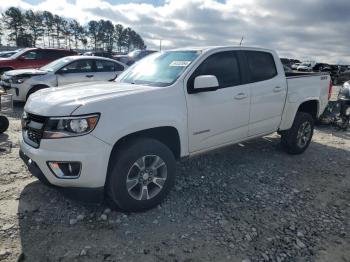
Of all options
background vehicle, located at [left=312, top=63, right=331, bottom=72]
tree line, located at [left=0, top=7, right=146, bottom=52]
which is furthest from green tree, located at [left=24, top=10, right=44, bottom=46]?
background vehicle, located at [left=312, top=63, right=331, bottom=72]

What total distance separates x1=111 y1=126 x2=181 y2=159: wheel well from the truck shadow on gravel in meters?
0.65

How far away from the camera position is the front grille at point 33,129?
316 cm

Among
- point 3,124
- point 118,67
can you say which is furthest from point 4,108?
point 118,67

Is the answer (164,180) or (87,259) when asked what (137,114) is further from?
(87,259)

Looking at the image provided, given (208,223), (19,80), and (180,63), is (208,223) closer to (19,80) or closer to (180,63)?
(180,63)

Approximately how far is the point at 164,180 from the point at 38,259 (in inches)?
58.1

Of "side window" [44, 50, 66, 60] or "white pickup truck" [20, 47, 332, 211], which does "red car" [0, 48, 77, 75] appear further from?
"white pickup truck" [20, 47, 332, 211]

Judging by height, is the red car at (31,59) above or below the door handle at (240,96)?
above

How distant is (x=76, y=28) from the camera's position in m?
85.1

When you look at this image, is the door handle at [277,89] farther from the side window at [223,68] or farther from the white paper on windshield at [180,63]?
the white paper on windshield at [180,63]

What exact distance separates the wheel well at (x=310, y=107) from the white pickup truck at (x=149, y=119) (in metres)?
0.98

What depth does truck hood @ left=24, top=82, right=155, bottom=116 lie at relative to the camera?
10.0 feet

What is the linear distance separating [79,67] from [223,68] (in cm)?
693

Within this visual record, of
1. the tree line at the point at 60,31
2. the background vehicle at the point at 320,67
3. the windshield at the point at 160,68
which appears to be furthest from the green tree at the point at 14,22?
the windshield at the point at 160,68
